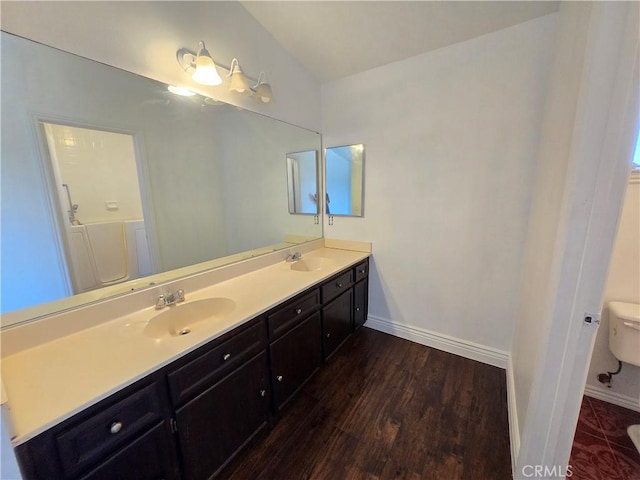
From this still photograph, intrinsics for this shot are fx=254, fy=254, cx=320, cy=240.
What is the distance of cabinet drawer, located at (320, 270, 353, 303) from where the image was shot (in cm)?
182

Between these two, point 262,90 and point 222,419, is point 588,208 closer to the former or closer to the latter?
point 222,419

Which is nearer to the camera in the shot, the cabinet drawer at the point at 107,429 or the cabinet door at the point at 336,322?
the cabinet drawer at the point at 107,429

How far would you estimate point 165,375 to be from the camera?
92 cm

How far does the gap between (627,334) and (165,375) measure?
2.33 m

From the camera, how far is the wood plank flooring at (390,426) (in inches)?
50.1

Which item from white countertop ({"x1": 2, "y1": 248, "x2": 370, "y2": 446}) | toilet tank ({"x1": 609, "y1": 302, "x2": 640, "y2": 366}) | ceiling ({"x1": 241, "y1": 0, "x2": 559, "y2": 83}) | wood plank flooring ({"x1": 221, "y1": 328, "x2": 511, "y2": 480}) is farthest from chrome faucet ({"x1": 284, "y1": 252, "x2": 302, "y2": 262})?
toilet tank ({"x1": 609, "y1": 302, "x2": 640, "y2": 366})

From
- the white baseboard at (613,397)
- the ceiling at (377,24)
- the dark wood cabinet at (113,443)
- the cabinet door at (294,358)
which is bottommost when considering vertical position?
the white baseboard at (613,397)

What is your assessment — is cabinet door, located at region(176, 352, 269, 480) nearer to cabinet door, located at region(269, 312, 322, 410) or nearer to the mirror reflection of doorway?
cabinet door, located at region(269, 312, 322, 410)

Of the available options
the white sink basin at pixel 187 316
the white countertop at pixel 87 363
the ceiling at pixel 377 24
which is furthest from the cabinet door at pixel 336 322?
the ceiling at pixel 377 24

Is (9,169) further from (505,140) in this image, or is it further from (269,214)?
(505,140)

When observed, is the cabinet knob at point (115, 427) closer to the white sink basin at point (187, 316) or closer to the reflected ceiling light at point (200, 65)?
the white sink basin at point (187, 316)

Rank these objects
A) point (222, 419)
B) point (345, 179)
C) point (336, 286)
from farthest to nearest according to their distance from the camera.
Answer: point (345, 179)
point (336, 286)
point (222, 419)

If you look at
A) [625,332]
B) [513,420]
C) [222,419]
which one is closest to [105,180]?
[222,419]

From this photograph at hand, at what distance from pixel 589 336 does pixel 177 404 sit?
1.55m
